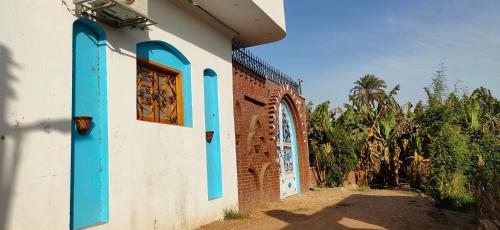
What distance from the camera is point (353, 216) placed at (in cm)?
858

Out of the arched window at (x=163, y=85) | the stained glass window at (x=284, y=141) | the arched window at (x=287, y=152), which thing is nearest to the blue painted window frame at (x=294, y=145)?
the arched window at (x=287, y=152)

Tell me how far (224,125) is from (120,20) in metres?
3.91

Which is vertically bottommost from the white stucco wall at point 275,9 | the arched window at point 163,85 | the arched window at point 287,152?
the arched window at point 287,152

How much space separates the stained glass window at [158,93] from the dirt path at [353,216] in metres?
2.38

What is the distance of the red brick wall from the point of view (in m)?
9.71

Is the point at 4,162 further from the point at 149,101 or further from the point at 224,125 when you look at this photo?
the point at 224,125

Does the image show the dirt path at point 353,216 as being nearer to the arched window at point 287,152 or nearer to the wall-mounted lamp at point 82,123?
the arched window at point 287,152

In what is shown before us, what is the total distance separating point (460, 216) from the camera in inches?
330

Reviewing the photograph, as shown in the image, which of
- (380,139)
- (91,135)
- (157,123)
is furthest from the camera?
(380,139)

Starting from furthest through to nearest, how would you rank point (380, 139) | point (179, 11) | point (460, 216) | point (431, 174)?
point (380, 139), point (431, 174), point (460, 216), point (179, 11)

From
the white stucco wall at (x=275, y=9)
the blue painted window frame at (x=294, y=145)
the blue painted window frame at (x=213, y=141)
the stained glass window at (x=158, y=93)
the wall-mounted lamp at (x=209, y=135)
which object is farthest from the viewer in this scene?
the blue painted window frame at (x=294, y=145)

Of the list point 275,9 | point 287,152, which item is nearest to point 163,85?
point 275,9

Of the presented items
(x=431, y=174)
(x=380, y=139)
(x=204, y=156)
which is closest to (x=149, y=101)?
(x=204, y=156)

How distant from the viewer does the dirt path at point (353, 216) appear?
24.6ft
